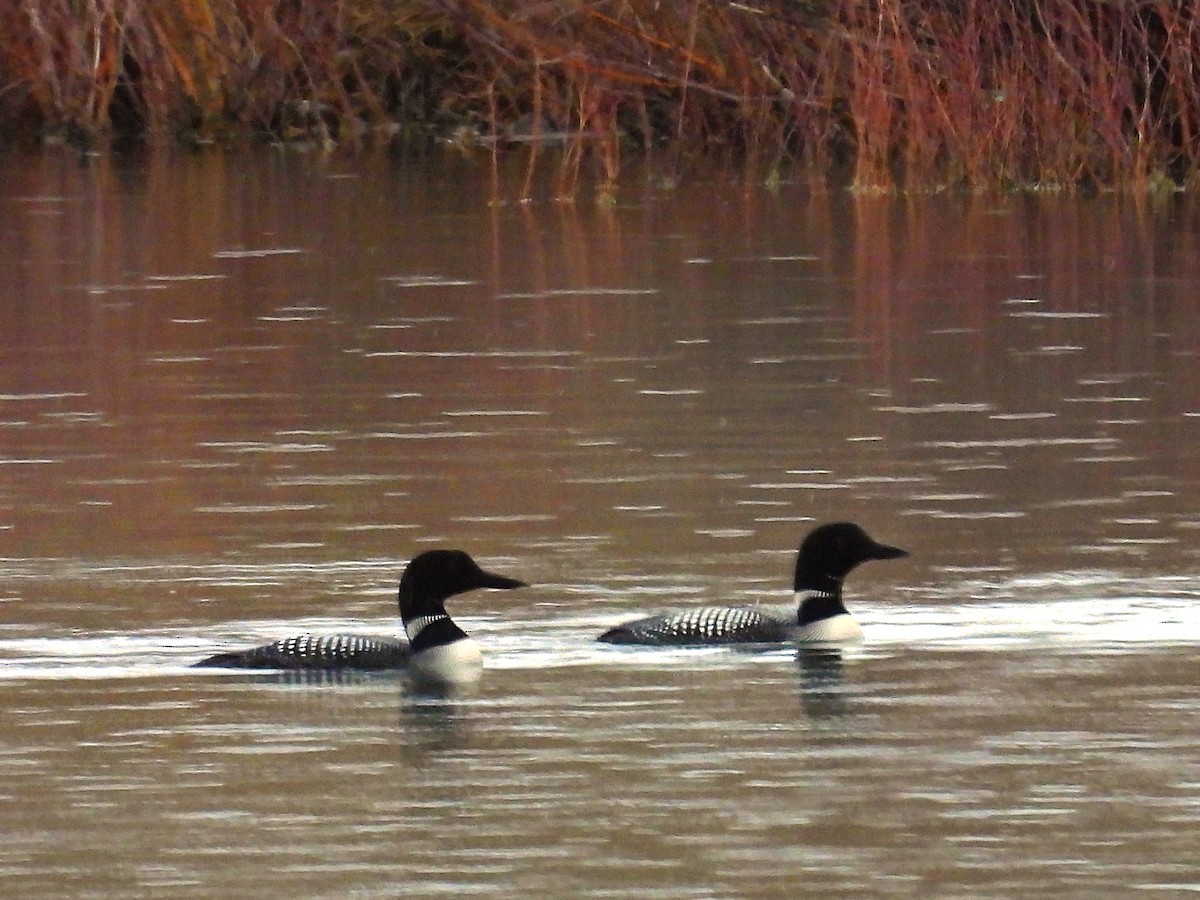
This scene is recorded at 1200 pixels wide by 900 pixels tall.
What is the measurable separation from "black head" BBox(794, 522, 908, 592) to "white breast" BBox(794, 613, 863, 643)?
0.39 ft

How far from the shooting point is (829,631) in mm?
9023

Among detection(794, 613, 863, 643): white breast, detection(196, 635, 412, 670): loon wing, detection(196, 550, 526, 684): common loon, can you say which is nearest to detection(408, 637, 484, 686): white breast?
detection(196, 550, 526, 684): common loon

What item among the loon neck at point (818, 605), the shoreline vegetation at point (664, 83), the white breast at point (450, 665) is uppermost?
the shoreline vegetation at point (664, 83)

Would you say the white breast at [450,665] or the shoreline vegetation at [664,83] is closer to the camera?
the white breast at [450,665]

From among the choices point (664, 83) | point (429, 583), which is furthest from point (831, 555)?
point (664, 83)

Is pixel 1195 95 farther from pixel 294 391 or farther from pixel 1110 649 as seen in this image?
pixel 1110 649

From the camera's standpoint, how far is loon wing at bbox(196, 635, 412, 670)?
8641 mm

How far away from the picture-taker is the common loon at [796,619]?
8945mm

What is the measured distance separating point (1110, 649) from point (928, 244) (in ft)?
39.3

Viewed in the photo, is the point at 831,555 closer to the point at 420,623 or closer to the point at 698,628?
the point at 698,628

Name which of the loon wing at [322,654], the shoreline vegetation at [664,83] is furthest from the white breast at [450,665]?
the shoreline vegetation at [664,83]

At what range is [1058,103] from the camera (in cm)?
2227

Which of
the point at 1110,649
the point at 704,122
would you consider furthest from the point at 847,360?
the point at 704,122

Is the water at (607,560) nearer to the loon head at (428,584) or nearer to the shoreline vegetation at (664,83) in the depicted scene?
the loon head at (428,584)
